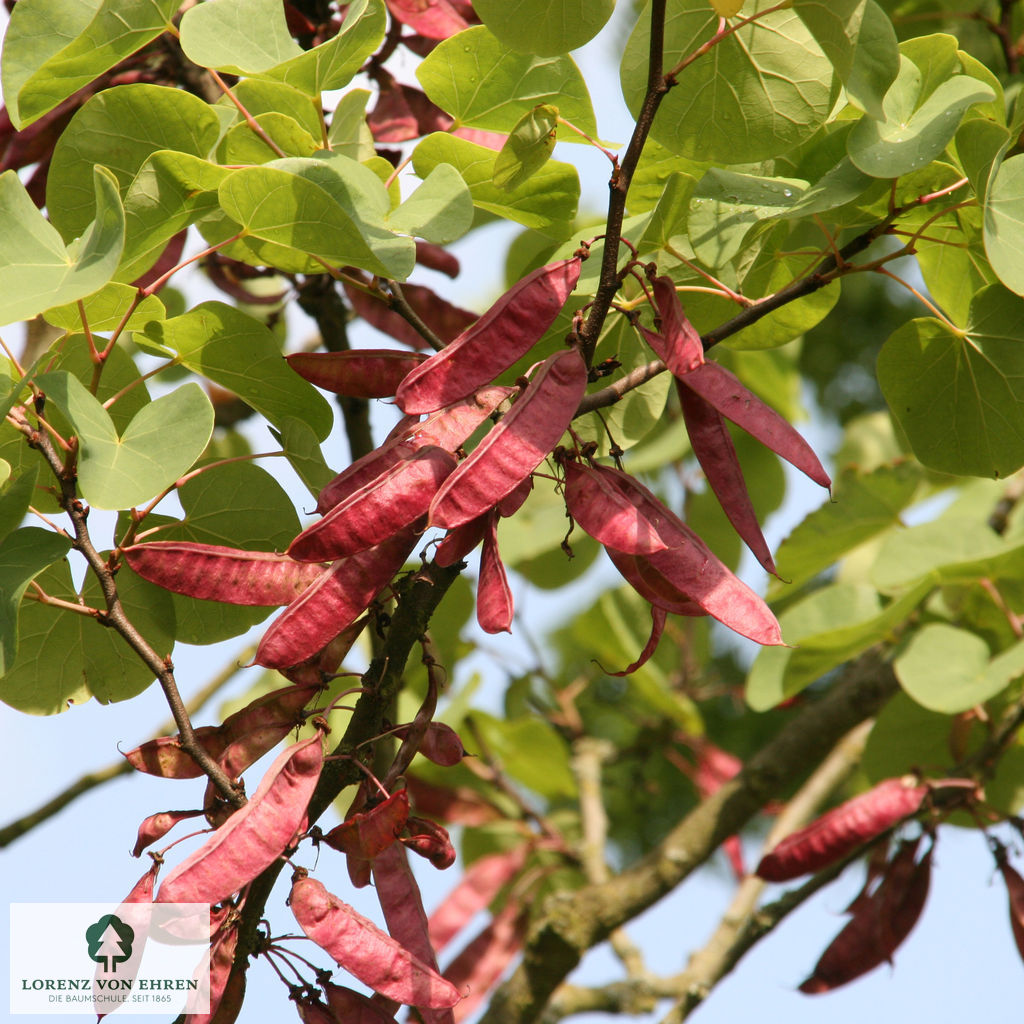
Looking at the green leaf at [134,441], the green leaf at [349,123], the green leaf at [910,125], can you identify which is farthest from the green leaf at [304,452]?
the green leaf at [910,125]

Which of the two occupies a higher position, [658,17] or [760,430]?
[658,17]

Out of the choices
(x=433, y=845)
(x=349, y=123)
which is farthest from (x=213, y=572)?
(x=349, y=123)

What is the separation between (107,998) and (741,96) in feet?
3.61

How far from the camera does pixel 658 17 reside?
103cm

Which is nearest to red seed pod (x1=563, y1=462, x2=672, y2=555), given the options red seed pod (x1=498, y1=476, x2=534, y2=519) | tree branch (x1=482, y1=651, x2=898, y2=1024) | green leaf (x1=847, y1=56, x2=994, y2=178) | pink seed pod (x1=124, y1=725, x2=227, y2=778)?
red seed pod (x1=498, y1=476, x2=534, y2=519)

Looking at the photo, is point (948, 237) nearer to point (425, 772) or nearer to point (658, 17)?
point (658, 17)

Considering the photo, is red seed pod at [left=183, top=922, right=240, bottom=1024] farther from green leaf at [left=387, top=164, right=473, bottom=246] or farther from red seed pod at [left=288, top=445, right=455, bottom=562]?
green leaf at [left=387, top=164, right=473, bottom=246]

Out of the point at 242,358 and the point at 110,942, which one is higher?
the point at 242,358

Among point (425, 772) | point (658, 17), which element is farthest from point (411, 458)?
point (425, 772)

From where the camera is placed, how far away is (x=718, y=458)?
1.13 metres

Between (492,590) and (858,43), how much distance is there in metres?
0.60

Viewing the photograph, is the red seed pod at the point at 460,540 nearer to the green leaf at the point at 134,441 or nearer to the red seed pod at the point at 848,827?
the green leaf at the point at 134,441

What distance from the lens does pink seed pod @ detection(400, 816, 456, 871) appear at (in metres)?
1.16

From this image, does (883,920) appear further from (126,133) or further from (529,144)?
(126,133)
